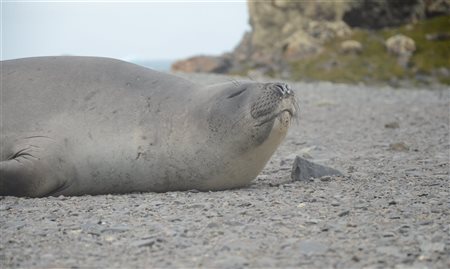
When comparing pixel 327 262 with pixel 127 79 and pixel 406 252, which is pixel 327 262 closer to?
pixel 406 252

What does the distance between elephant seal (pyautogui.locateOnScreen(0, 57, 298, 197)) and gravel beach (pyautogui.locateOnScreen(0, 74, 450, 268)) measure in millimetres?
203

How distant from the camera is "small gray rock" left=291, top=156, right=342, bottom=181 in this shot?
581cm

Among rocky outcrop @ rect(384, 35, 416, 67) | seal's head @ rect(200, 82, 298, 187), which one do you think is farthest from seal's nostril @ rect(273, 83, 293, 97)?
rocky outcrop @ rect(384, 35, 416, 67)

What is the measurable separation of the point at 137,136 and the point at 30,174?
928mm

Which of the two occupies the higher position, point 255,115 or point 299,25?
point 299,25

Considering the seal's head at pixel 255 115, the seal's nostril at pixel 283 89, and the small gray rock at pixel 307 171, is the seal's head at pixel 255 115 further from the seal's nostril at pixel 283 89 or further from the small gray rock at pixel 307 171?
the small gray rock at pixel 307 171

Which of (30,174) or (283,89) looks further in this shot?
(283,89)

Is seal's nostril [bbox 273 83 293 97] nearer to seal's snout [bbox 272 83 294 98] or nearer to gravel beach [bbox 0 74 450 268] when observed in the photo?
seal's snout [bbox 272 83 294 98]

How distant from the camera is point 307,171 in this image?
19.2 feet

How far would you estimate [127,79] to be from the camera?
19.1ft

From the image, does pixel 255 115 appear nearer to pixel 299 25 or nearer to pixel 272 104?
pixel 272 104

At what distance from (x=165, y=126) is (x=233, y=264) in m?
2.41

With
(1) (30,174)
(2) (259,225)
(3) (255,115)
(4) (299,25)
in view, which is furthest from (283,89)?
(4) (299,25)

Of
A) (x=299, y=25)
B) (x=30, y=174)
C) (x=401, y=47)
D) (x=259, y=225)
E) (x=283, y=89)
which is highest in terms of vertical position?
(x=299, y=25)
